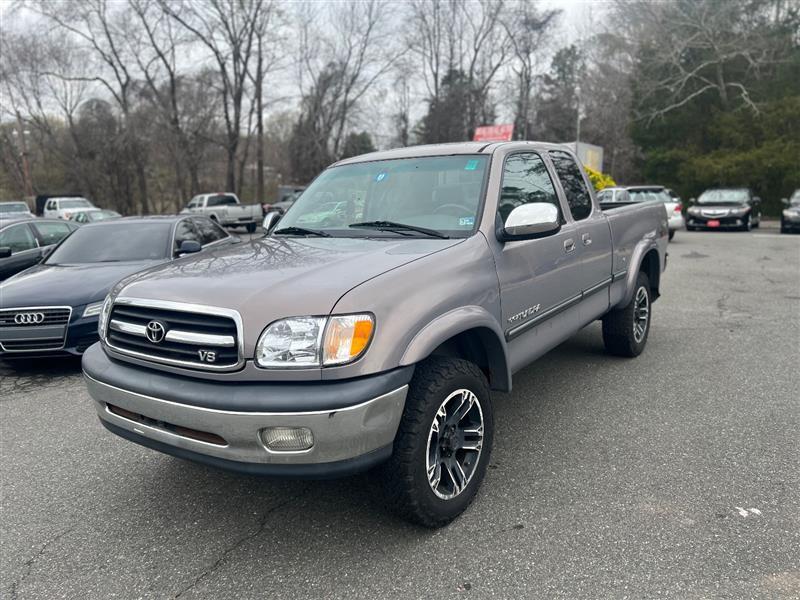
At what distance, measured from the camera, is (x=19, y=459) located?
12.6 feet

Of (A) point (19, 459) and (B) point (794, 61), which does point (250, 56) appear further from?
(A) point (19, 459)

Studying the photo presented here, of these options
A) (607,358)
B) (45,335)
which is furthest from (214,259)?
(607,358)

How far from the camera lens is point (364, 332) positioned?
8.01 feet

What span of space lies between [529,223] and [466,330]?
0.74 meters

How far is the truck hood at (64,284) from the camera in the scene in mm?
5520

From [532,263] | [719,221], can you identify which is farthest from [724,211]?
[532,263]

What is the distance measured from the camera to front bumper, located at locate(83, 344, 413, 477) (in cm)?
235

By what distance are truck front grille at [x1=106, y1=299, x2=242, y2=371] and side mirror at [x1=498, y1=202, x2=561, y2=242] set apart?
1.59 m

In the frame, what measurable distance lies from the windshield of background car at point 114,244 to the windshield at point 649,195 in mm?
15621

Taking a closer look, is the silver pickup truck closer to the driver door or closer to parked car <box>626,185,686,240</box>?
the driver door

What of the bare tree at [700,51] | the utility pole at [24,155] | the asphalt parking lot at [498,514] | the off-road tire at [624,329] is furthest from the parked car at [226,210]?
the asphalt parking lot at [498,514]

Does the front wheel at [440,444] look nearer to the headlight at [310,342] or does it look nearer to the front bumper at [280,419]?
the front bumper at [280,419]

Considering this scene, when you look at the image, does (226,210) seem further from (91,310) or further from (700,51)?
(700,51)

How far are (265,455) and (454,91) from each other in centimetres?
4631
